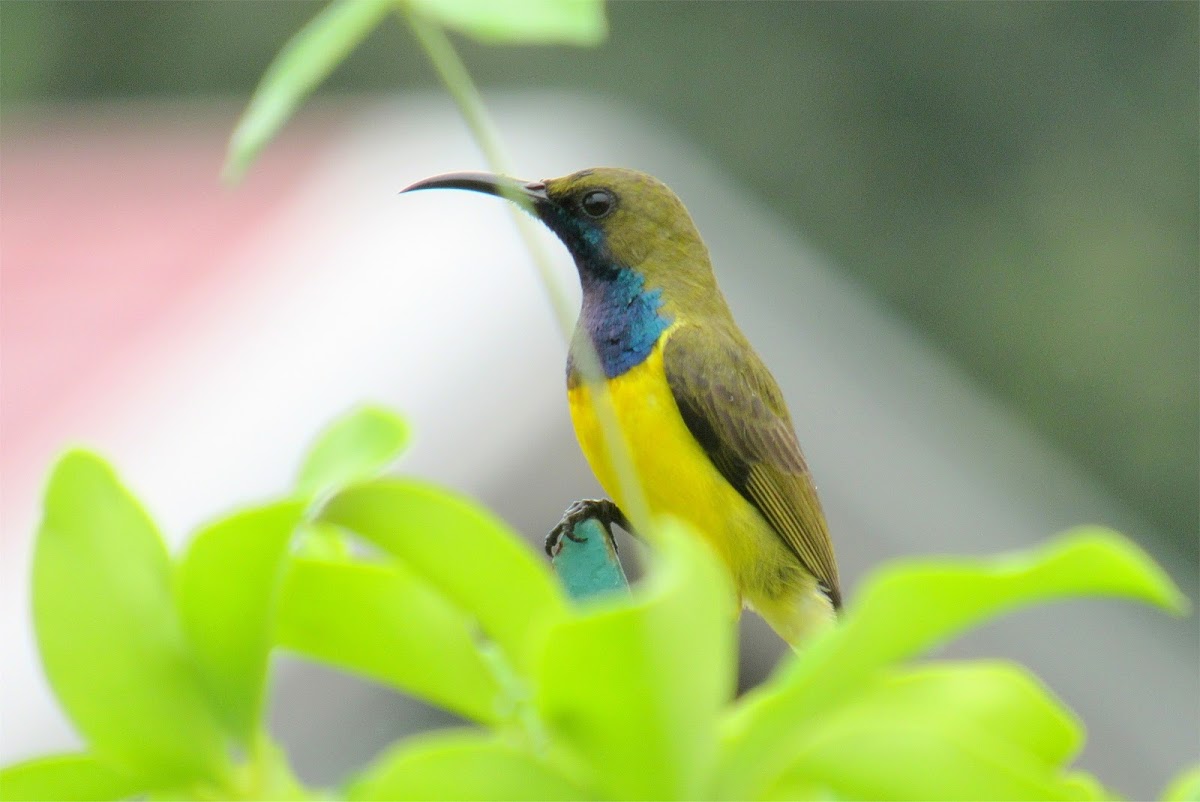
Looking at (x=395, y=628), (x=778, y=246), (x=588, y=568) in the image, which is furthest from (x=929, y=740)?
(x=778, y=246)

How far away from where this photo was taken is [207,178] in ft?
21.3

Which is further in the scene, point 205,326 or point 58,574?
point 205,326

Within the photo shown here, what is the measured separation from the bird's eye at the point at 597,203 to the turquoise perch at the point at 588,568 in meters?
0.71

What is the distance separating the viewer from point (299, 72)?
363 mm

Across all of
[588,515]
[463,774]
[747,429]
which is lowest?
[463,774]

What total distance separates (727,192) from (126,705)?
540 cm

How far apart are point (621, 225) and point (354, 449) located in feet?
3.28

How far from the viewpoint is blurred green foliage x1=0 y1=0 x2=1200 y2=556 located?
6.89 meters

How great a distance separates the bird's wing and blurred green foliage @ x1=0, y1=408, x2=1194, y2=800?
105 cm

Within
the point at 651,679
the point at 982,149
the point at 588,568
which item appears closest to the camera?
the point at 651,679

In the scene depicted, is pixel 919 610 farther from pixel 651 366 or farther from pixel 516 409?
pixel 516 409

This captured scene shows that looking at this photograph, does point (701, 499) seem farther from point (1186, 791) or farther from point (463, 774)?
point (463, 774)

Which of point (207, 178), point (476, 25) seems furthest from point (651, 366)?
point (207, 178)

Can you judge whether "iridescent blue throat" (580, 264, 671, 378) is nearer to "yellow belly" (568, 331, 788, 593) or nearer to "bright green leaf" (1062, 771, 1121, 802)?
"yellow belly" (568, 331, 788, 593)
